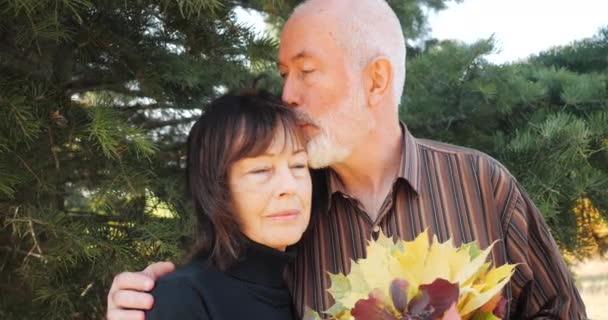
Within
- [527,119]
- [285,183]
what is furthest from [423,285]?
[527,119]

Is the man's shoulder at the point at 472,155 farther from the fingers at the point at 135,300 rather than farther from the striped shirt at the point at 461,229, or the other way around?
the fingers at the point at 135,300

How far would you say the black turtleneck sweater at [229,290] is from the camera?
1.40 m

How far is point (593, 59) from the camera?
329 centimetres

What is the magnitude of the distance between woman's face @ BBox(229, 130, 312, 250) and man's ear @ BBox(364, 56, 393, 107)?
A: 1.67 feet

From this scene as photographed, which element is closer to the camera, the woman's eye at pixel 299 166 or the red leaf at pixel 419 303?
the red leaf at pixel 419 303

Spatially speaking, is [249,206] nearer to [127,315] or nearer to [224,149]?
[224,149]

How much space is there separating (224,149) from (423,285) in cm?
63

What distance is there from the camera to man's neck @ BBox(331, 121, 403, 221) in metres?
1.97

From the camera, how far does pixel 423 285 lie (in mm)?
1072

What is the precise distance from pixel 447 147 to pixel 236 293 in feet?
2.62

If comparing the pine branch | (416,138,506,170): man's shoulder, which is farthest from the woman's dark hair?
the pine branch

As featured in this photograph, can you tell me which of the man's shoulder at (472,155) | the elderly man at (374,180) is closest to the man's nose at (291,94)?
the elderly man at (374,180)

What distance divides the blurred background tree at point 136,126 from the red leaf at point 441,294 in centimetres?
84

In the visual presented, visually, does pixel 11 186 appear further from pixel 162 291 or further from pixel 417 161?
pixel 417 161
